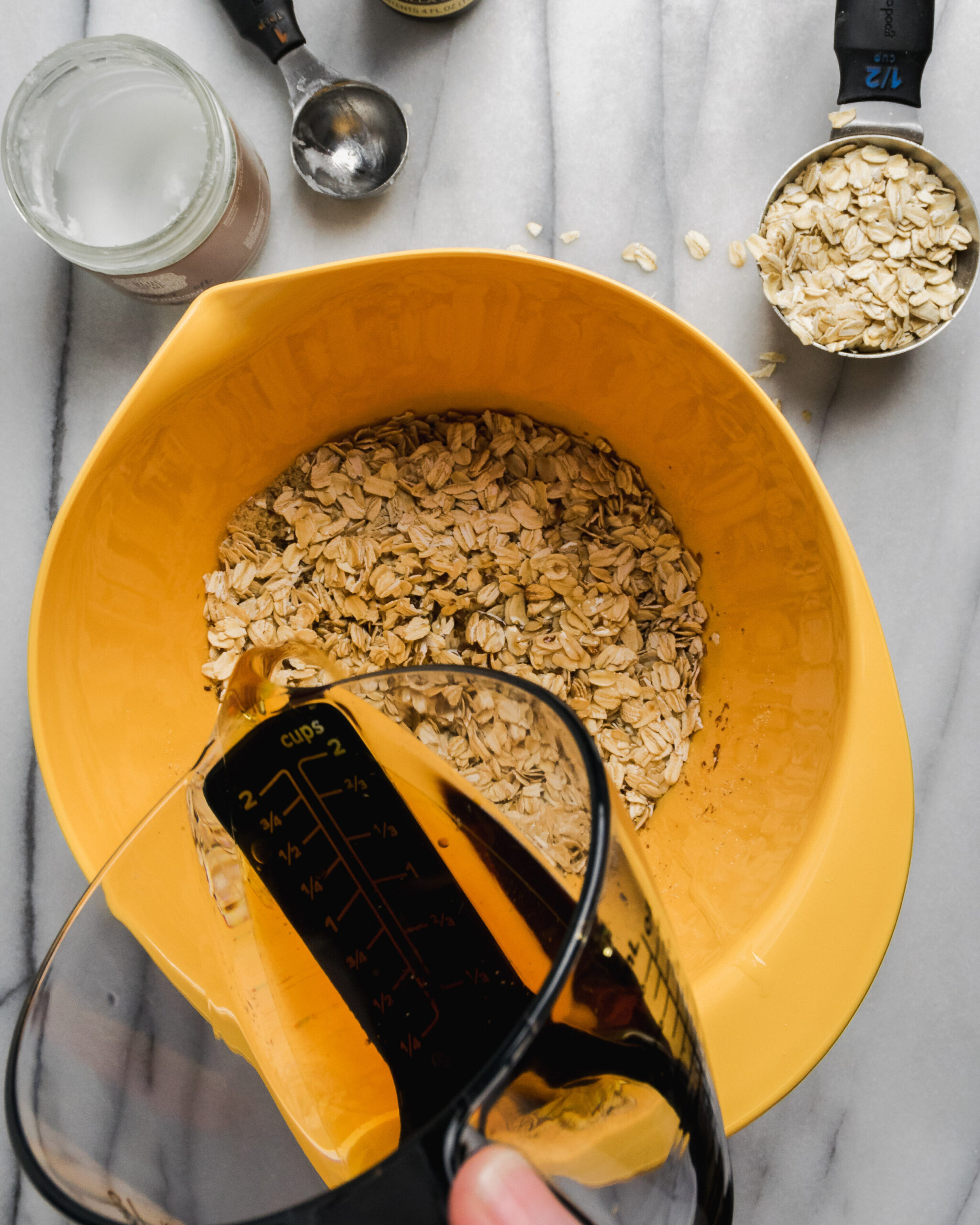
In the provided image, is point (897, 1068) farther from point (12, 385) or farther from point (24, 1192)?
point (12, 385)

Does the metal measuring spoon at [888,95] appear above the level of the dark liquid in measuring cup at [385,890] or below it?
above

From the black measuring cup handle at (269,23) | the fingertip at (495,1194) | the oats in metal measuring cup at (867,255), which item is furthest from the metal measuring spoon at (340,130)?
the fingertip at (495,1194)

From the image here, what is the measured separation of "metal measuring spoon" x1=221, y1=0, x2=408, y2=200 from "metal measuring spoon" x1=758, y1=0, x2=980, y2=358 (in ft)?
0.97

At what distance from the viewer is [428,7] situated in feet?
2.11

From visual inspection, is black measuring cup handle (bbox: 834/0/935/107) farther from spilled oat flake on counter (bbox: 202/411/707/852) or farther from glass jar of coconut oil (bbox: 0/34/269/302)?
glass jar of coconut oil (bbox: 0/34/269/302)

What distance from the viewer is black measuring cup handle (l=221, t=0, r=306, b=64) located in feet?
2.04

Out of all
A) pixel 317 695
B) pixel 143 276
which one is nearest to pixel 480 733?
pixel 317 695

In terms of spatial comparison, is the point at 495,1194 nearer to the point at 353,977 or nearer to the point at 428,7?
the point at 353,977

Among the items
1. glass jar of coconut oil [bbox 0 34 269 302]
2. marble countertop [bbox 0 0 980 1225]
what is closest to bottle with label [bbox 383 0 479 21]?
marble countertop [bbox 0 0 980 1225]

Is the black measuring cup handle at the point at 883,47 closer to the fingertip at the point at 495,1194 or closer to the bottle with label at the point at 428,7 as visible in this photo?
the bottle with label at the point at 428,7

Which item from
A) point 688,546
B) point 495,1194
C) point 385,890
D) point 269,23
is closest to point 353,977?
point 385,890

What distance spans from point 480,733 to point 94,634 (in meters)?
0.28

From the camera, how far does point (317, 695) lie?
→ 524 mm

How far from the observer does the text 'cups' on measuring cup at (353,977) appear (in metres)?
0.36
